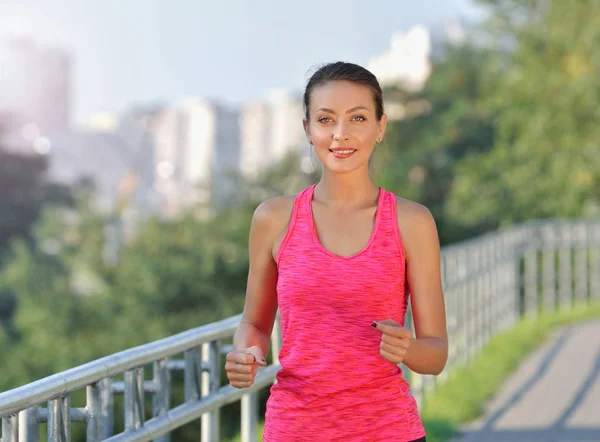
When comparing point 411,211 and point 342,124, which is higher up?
point 342,124

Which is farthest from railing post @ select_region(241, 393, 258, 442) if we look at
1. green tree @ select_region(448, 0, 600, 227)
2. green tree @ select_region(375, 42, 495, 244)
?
green tree @ select_region(375, 42, 495, 244)

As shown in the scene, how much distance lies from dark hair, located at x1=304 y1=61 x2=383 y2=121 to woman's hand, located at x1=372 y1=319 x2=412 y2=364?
1.77 feet

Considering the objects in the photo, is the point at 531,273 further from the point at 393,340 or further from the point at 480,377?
the point at 393,340

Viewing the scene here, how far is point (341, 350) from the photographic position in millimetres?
2447

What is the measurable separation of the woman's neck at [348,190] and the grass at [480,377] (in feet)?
14.1

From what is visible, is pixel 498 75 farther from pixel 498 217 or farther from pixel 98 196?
pixel 98 196

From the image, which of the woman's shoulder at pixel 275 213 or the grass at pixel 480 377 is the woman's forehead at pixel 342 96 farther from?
the grass at pixel 480 377

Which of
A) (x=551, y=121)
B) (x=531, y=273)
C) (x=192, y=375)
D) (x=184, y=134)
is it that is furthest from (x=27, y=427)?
(x=184, y=134)

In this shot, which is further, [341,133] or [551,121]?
[551,121]

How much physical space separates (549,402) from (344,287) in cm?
648

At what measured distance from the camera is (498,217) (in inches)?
1159

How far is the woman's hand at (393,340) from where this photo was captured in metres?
2.25

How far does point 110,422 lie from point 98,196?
157 feet

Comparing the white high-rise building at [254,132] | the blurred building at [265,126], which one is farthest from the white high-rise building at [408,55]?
the white high-rise building at [254,132]
